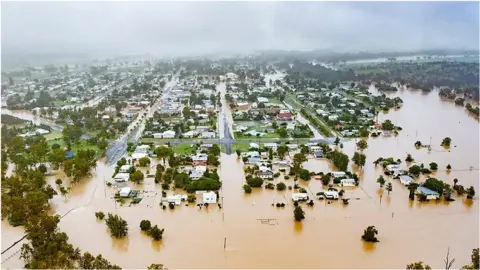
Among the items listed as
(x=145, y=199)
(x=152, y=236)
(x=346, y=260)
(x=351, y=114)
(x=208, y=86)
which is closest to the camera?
(x=346, y=260)

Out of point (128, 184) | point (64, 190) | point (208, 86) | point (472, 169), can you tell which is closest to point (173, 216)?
point (128, 184)

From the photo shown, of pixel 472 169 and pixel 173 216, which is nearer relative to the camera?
pixel 173 216

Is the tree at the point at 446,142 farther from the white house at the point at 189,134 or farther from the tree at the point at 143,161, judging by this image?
the tree at the point at 143,161

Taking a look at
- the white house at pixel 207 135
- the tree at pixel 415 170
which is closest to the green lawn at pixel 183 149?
the white house at pixel 207 135

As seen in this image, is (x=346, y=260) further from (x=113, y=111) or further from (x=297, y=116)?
(x=113, y=111)

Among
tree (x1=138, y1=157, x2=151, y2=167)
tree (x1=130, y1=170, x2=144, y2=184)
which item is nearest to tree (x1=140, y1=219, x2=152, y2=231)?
tree (x1=130, y1=170, x2=144, y2=184)

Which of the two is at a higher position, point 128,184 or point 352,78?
point 352,78

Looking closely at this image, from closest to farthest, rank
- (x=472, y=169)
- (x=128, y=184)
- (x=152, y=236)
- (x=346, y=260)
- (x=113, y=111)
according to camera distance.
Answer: (x=346, y=260), (x=152, y=236), (x=128, y=184), (x=472, y=169), (x=113, y=111)

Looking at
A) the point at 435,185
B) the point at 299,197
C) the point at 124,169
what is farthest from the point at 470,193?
the point at 124,169
